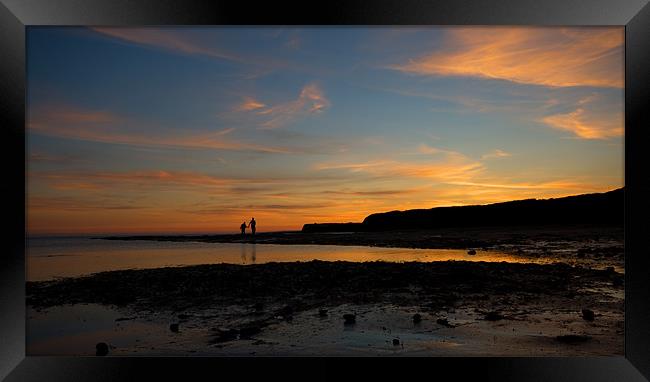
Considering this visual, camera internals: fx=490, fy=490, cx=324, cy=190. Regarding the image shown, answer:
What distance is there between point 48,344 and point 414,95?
466 cm

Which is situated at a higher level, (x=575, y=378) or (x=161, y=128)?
(x=161, y=128)

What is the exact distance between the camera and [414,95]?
19.9 ft

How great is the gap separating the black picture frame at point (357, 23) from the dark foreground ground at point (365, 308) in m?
0.43

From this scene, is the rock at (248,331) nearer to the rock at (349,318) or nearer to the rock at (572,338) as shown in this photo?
the rock at (349,318)

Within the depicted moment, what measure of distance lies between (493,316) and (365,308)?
Answer: 3.80ft

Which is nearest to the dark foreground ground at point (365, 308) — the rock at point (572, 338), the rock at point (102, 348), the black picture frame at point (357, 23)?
the rock at point (572, 338)

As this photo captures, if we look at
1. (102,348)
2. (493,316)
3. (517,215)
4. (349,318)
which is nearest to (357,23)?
(349,318)

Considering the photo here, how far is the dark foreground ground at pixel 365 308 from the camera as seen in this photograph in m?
3.89

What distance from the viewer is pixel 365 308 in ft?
15.3

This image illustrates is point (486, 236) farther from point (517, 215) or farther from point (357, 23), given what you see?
point (357, 23)

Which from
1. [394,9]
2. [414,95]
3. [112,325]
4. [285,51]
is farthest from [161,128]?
[394,9]

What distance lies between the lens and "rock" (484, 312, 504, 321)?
171 inches

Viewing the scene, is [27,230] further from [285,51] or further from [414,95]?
[414,95]

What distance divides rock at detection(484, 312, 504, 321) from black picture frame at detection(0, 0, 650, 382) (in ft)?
3.58
